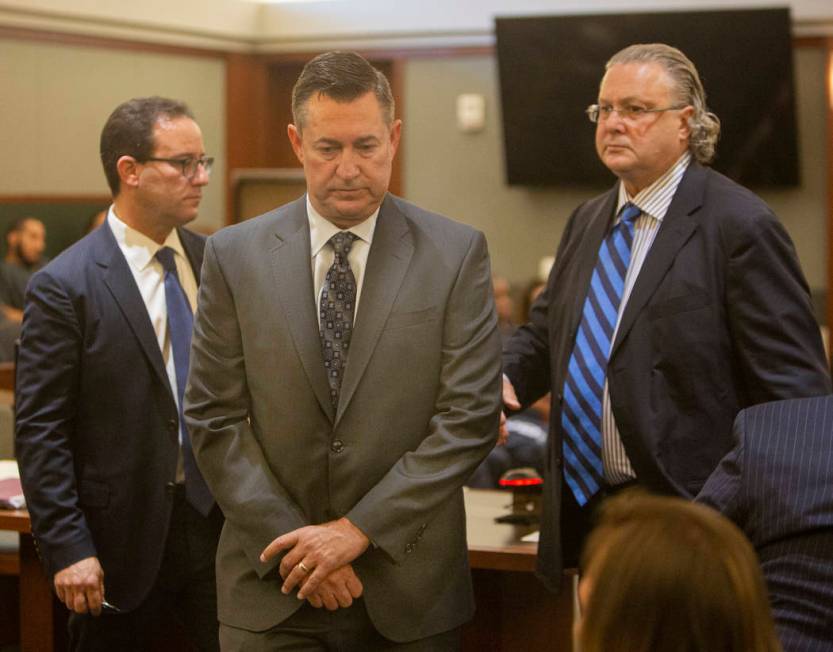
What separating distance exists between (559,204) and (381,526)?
21.7 feet

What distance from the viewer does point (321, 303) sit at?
2100 millimetres

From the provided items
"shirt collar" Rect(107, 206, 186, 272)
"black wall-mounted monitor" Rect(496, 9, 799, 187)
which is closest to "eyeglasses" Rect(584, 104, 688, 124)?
"shirt collar" Rect(107, 206, 186, 272)

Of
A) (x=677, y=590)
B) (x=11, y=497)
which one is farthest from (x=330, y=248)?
(x=11, y=497)

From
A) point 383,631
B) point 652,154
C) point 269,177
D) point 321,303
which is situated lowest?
point 383,631

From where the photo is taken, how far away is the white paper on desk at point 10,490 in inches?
117

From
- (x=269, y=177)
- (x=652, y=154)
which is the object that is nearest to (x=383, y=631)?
(x=652, y=154)

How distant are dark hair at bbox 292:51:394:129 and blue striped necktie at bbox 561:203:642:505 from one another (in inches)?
29.2

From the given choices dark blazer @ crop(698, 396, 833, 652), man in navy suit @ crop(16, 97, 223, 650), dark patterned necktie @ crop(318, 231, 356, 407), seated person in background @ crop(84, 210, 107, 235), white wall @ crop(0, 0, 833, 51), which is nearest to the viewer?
dark blazer @ crop(698, 396, 833, 652)

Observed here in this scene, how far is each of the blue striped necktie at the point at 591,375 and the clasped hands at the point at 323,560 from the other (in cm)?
74

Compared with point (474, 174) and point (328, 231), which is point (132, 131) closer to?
point (328, 231)

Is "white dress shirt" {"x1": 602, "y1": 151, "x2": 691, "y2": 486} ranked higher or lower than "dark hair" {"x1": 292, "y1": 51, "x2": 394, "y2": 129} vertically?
lower

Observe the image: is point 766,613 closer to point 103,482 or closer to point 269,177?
point 103,482

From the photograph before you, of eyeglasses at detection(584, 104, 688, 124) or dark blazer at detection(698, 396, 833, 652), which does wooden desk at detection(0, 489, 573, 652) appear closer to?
eyeglasses at detection(584, 104, 688, 124)

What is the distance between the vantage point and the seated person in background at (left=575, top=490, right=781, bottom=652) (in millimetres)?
1199
